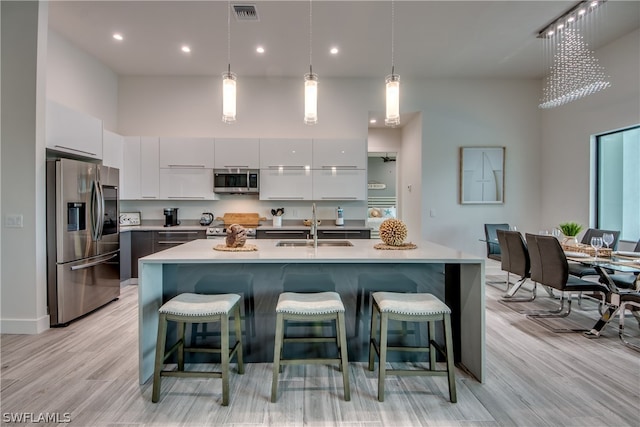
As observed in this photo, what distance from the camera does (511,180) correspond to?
521 cm

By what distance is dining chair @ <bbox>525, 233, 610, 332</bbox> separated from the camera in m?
2.95

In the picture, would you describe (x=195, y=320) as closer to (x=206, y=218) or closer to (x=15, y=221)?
(x=15, y=221)

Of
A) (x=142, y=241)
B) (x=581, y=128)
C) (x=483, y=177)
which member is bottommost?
(x=142, y=241)

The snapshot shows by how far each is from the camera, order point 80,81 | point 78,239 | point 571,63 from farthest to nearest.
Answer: point 80,81 < point 571,63 < point 78,239

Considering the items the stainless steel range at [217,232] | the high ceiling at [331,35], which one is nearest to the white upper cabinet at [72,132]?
the high ceiling at [331,35]

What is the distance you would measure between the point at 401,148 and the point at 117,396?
5776 mm

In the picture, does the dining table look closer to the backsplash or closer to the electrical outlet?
the backsplash

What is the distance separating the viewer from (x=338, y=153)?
15.8ft

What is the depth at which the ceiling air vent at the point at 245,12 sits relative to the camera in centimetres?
321

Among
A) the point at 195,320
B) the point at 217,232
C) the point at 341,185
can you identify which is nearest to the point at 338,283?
the point at 195,320

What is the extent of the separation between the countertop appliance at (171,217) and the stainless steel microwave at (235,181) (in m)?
0.83

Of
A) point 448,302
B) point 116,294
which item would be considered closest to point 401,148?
point 448,302

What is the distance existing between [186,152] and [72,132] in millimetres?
1519

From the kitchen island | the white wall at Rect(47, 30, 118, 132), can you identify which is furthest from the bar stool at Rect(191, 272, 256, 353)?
the white wall at Rect(47, 30, 118, 132)
